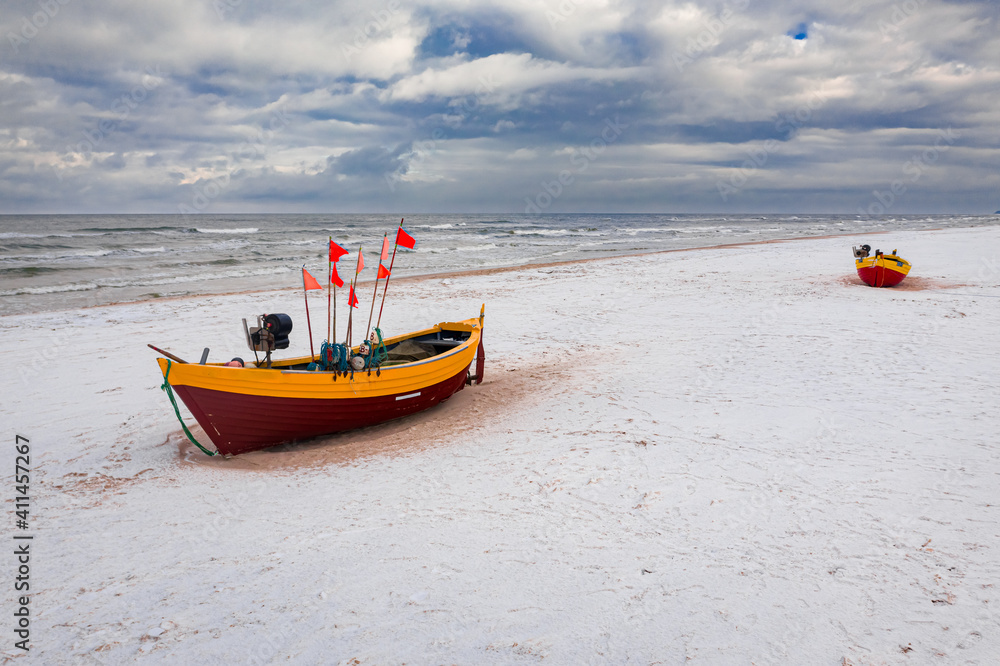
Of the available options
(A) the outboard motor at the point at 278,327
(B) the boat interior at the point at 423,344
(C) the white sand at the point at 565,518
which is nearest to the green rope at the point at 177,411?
(C) the white sand at the point at 565,518

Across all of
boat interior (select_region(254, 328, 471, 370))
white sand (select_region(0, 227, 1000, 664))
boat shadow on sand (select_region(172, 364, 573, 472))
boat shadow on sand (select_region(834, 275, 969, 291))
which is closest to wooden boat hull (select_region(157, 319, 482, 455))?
boat shadow on sand (select_region(172, 364, 573, 472))

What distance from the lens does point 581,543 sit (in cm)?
428

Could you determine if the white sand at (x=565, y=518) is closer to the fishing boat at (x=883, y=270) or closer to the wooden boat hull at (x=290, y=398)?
the wooden boat hull at (x=290, y=398)

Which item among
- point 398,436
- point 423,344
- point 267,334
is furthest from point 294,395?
point 423,344

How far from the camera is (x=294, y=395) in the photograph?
6.27 meters

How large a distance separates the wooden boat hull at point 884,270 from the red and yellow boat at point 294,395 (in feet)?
39.5

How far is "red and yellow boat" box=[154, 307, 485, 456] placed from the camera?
589 centimetres

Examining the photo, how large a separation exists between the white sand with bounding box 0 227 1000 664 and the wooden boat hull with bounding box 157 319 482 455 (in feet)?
0.81

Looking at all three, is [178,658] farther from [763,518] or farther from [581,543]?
[763,518]

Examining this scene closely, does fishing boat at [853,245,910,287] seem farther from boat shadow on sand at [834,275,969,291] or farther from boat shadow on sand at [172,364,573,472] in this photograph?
boat shadow on sand at [172,364,573,472]

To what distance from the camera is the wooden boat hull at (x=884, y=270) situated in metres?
14.3

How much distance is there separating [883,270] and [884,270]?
0.07 feet

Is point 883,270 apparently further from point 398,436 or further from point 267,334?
point 267,334

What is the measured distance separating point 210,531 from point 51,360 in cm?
775
